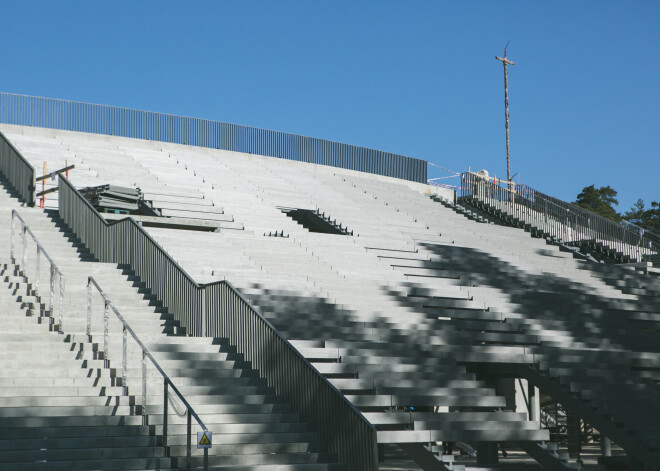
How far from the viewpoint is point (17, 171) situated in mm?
23891

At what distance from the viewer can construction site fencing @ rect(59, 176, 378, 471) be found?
1154 centimetres

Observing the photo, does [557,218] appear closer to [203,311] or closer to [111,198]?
[111,198]

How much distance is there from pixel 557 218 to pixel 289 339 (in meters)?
20.6

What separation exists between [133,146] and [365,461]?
83.0ft

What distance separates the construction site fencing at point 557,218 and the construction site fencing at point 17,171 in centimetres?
1743

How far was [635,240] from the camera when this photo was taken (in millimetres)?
31469

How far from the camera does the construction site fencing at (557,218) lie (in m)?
31.3

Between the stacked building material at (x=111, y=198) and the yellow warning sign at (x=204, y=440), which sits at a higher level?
the stacked building material at (x=111, y=198)

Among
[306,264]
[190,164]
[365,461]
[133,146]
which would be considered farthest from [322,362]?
[133,146]

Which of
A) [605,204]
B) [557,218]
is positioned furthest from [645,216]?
[557,218]

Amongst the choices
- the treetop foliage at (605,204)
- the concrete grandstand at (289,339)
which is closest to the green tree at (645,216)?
the treetop foliage at (605,204)

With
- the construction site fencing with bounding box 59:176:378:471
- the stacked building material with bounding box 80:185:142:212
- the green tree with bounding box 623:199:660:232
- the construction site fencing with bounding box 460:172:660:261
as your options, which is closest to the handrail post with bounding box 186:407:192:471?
the construction site fencing with bounding box 59:176:378:471

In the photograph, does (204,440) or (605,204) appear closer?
(204,440)

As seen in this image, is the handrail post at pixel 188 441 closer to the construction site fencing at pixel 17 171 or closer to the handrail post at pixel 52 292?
the handrail post at pixel 52 292
